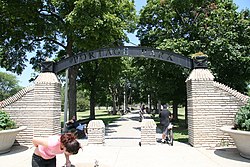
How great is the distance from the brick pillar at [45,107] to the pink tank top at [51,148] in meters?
6.64

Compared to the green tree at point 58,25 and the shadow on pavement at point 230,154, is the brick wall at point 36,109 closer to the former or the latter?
the green tree at point 58,25

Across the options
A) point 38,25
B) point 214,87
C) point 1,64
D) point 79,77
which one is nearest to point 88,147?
point 214,87

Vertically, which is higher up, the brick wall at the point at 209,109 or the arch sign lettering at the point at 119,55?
the arch sign lettering at the point at 119,55

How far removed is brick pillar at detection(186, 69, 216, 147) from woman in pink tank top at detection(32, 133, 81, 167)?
6.88m

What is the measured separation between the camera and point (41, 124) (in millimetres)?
9984

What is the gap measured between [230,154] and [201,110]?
200 centimetres

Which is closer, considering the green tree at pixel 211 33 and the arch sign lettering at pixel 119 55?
the arch sign lettering at pixel 119 55

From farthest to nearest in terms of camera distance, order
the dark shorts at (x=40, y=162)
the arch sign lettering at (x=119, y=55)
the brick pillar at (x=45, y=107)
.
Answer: the arch sign lettering at (x=119, y=55)
the brick pillar at (x=45, y=107)
the dark shorts at (x=40, y=162)

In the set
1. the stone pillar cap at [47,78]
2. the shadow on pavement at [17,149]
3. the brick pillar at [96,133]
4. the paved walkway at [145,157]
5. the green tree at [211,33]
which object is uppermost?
the green tree at [211,33]

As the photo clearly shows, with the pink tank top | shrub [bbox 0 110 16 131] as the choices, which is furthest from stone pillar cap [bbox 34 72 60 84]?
the pink tank top

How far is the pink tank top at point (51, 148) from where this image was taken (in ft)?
11.3

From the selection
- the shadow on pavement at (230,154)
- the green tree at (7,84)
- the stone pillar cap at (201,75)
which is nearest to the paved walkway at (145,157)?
the shadow on pavement at (230,154)

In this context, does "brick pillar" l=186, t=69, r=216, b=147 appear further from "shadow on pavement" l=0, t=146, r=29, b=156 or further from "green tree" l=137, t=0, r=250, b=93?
"shadow on pavement" l=0, t=146, r=29, b=156

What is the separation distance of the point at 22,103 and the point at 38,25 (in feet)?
25.9
